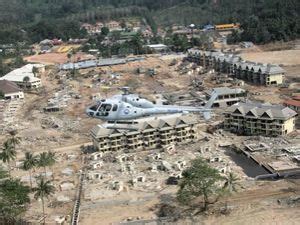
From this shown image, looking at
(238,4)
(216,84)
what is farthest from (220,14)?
(216,84)

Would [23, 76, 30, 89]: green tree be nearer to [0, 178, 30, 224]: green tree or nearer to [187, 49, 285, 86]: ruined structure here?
[187, 49, 285, 86]: ruined structure

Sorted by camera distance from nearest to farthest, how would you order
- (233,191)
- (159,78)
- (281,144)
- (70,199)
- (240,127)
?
(233,191) < (70,199) < (281,144) < (240,127) < (159,78)

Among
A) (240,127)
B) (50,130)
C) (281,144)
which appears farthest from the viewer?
(50,130)

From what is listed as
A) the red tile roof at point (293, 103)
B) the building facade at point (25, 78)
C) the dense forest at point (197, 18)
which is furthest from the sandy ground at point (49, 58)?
the red tile roof at point (293, 103)

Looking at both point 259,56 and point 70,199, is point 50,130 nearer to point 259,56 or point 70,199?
point 70,199

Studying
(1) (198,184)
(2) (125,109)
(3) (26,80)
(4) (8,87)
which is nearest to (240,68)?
(3) (26,80)

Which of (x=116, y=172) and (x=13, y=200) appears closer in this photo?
(x=13, y=200)

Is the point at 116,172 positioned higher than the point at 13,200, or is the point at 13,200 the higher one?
the point at 13,200
